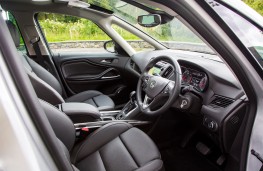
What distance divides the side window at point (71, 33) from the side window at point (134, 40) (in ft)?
0.62

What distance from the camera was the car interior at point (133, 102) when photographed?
1582mm

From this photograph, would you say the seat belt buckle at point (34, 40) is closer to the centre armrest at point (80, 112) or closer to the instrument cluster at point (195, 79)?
the centre armrest at point (80, 112)

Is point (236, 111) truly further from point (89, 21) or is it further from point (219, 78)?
point (89, 21)

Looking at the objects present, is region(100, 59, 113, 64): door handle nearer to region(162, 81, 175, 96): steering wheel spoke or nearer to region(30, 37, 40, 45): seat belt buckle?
region(30, 37, 40, 45): seat belt buckle

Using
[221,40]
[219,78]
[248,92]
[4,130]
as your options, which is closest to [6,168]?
[4,130]

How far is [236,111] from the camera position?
154 cm

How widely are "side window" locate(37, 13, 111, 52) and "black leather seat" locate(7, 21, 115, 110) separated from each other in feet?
2.47

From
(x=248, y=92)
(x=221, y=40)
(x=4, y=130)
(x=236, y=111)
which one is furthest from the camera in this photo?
(x=236, y=111)

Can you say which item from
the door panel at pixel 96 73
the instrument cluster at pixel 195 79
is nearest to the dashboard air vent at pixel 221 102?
Result: the instrument cluster at pixel 195 79

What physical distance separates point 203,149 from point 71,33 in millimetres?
2437

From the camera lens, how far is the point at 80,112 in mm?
1841

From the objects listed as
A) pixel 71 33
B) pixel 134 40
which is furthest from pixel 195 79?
pixel 71 33

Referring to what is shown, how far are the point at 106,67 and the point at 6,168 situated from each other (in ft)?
8.47

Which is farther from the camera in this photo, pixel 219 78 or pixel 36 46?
pixel 36 46
